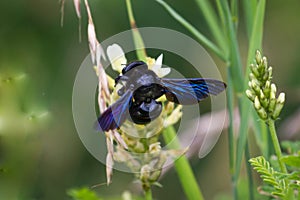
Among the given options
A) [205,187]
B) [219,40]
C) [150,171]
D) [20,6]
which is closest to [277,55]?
[205,187]

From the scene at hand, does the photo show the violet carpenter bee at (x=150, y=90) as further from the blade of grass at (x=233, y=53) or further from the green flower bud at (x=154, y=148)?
the blade of grass at (x=233, y=53)

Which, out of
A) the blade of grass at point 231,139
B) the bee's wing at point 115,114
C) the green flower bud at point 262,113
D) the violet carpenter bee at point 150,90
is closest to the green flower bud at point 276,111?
the green flower bud at point 262,113

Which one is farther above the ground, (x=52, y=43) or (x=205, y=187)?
(x=52, y=43)

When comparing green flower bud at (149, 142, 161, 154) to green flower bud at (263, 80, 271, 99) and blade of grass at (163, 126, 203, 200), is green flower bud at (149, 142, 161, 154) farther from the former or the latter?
green flower bud at (263, 80, 271, 99)

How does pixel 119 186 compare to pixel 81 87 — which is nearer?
pixel 81 87

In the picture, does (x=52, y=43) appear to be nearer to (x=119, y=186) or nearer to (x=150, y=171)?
(x=119, y=186)

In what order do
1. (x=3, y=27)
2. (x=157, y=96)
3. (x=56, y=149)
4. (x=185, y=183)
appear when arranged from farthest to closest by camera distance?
(x=56, y=149), (x=3, y=27), (x=185, y=183), (x=157, y=96)

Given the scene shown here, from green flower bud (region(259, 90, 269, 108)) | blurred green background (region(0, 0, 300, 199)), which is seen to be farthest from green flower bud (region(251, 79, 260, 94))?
blurred green background (region(0, 0, 300, 199))

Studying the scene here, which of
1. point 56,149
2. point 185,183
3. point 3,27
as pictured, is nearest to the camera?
point 185,183

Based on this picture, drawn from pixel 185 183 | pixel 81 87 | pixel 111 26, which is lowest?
pixel 185 183
